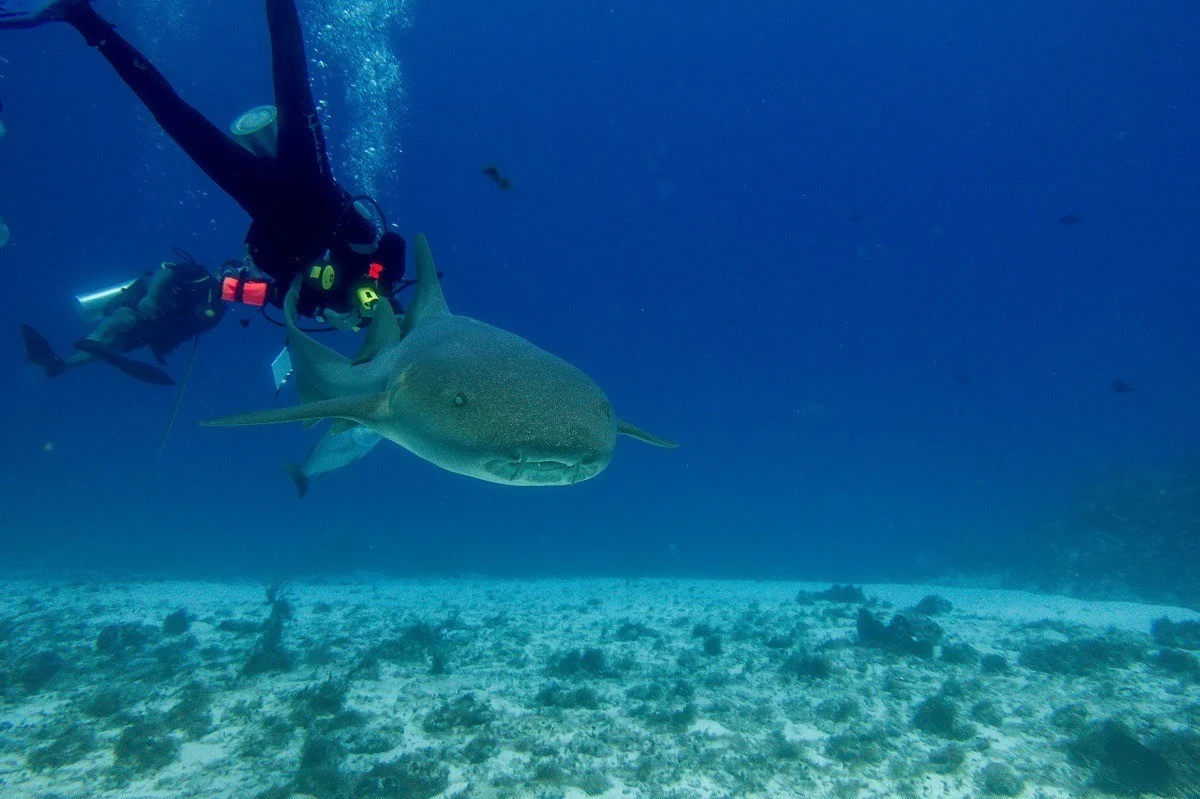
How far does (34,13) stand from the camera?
4.29m

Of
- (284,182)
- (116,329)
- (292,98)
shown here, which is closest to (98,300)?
(116,329)

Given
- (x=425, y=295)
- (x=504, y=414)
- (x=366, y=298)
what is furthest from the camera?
(x=366, y=298)

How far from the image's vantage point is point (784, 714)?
7.00 metres

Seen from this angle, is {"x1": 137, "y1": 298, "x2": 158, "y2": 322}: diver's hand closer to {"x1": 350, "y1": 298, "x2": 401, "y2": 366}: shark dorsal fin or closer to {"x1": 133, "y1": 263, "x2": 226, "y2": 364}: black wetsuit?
{"x1": 133, "y1": 263, "x2": 226, "y2": 364}: black wetsuit

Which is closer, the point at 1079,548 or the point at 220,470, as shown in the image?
the point at 1079,548

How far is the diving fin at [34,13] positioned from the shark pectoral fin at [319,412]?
4018 mm

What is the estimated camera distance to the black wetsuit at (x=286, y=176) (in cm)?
383

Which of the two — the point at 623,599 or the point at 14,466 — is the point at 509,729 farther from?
the point at 14,466

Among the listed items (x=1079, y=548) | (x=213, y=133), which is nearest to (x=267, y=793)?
(x=213, y=133)

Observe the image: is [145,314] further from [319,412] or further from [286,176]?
[319,412]

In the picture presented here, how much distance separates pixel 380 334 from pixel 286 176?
186cm

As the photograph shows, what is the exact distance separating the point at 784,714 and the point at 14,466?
85185mm

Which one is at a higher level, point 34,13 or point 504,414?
point 34,13

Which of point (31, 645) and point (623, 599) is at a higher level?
point (623, 599)
